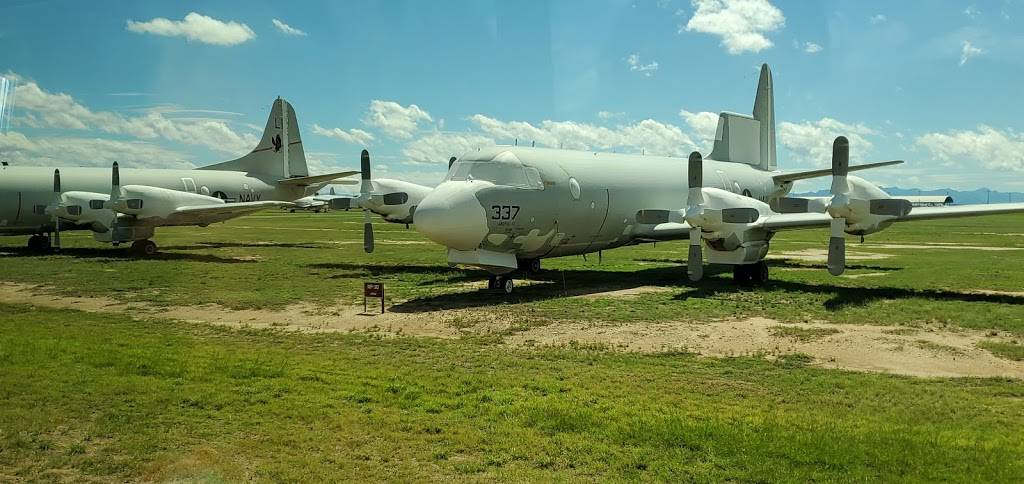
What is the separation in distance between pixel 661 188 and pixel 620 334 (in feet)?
38.2

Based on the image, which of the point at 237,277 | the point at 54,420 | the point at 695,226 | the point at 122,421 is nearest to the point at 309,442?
the point at 122,421

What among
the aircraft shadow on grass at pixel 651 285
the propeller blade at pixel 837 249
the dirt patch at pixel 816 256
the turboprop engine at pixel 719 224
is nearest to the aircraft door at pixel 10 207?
the aircraft shadow on grass at pixel 651 285

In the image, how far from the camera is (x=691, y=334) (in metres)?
14.1

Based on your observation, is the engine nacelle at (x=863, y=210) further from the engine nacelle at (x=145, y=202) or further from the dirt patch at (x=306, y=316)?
the engine nacelle at (x=145, y=202)

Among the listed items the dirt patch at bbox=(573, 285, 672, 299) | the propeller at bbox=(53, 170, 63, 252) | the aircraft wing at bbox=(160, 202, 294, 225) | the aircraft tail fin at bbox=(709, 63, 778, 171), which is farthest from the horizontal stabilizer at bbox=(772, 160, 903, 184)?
the propeller at bbox=(53, 170, 63, 252)

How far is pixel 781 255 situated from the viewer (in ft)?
117

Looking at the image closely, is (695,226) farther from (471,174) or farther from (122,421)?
(122,421)

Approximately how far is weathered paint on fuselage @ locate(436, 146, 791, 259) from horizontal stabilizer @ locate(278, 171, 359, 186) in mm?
21528

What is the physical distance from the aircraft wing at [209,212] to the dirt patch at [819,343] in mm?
23018

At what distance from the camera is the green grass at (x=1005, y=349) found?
11875mm

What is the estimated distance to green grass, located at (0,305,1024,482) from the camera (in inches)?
265

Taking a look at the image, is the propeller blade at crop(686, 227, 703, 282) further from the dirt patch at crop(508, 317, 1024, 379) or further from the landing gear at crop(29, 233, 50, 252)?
the landing gear at crop(29, 233, 50, 252)

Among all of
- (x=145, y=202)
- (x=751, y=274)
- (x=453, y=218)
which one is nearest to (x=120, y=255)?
(x=145, y=202)

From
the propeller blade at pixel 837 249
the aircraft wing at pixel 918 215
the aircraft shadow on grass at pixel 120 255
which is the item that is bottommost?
the aircraft shadow on grass at pixel 120 255
